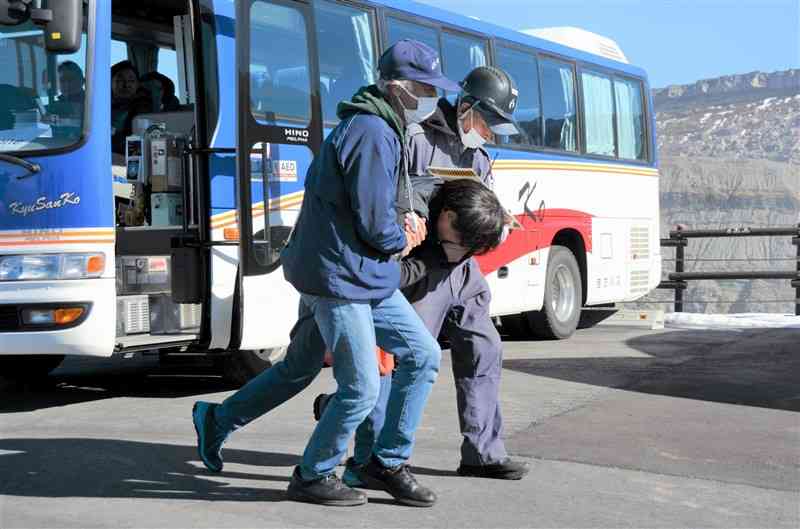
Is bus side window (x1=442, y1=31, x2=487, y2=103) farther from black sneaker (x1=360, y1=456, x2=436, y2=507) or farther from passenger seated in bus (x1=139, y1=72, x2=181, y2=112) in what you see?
black sneaker (x1=360, y1=456, x2=436, y2=507)

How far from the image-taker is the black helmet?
606cm

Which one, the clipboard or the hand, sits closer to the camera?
the hand

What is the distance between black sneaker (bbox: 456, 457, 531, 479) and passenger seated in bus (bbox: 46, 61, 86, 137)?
145 inches

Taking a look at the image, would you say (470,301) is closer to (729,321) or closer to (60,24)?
(60,24)

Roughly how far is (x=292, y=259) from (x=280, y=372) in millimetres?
622

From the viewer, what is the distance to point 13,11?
7.09 meters

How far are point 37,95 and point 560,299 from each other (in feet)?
23.4

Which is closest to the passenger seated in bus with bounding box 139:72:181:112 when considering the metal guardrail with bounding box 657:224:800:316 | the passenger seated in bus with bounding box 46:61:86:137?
the passenger seated in bus with bounding box 46:61:86:137

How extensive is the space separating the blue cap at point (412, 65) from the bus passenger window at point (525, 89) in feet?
24.3

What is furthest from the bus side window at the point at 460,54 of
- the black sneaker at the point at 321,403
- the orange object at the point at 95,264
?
the black sneaker at the point at 321,403

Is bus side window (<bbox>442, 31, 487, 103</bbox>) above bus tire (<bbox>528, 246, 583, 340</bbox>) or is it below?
above

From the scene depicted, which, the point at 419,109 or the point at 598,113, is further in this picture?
the point at 598,113

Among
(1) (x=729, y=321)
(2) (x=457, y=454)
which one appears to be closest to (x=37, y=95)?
(2) (x=457, y=454)

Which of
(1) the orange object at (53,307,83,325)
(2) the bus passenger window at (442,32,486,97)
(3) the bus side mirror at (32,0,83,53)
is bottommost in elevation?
(1) the orange object at (53,307,83,325)
